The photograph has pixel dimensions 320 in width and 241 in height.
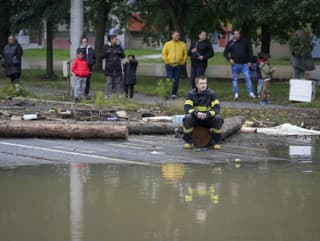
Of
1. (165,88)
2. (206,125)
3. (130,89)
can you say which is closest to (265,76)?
(165,88)

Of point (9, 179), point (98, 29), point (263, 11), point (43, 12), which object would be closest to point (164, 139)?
point (9, 179)

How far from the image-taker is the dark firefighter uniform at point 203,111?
1180 cm

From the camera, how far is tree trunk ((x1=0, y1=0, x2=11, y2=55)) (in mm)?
30094

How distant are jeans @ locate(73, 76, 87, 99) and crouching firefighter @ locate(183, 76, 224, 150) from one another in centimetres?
736

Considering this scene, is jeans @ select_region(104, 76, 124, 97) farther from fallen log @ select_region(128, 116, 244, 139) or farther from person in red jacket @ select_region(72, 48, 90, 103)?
fallen log @ select_region(128, 116, 244, 139)

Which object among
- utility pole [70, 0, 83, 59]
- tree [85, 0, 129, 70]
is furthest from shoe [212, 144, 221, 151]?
tree [85, 0, 129, 70]

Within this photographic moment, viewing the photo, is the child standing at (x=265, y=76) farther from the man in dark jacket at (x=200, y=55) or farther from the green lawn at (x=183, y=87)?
the man in dark jacket at (x=200, y=55)

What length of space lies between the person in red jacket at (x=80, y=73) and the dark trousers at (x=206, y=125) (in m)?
7.47

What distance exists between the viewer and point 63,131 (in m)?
12.6

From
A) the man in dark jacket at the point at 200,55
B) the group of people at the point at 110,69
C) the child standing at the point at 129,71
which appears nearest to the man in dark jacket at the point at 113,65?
the group of people at the point at 110,69

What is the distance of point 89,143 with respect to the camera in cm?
1232

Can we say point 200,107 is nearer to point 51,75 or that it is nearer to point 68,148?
point 68,148

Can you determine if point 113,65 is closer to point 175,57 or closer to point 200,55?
point 175,57

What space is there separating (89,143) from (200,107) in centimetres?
191
